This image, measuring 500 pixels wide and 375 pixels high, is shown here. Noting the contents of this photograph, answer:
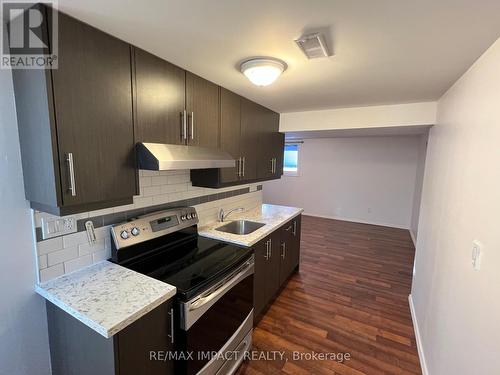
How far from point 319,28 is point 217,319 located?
1756 mm

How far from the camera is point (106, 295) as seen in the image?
122 cm

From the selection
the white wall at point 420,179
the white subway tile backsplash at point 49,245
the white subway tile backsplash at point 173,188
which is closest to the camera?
the white subway tile backsplash at point 49,245

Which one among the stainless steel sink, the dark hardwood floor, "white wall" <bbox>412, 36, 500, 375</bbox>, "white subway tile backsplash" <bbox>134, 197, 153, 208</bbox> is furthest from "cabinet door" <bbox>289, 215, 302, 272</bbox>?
"white subway tile backsplash" <bbox>134, 197, 153, 208</bbox>

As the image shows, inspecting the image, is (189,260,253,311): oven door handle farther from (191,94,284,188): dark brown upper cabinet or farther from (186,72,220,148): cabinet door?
(186,72,220,148): cabinet door

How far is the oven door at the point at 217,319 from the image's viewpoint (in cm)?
134

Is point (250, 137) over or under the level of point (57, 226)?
over

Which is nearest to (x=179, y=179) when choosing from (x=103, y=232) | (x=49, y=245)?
(x=103, y=232)

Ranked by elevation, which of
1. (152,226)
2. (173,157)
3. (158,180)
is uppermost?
(173,157)

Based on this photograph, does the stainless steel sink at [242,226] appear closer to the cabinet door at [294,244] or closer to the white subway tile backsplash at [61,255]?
the cabinet door at [294,244]

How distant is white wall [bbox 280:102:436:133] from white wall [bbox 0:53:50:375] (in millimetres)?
2721

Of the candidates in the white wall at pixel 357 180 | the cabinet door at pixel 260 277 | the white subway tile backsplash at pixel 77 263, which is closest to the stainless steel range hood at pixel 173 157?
the white subway tile backsplash at pixel 77 263

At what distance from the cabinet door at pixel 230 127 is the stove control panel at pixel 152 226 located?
18.3 inches

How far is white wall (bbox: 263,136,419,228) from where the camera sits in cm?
536

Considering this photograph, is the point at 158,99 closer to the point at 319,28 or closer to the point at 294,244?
the point at 319,28
